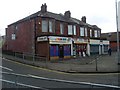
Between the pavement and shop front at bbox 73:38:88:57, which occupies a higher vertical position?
shop front at bbox 73:38:88:57

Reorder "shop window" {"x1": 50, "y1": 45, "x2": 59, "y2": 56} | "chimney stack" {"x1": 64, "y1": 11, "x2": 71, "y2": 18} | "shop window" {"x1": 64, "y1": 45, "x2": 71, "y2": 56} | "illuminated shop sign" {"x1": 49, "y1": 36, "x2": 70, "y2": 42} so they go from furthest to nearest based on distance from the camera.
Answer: "chimney stack" {"x1": 64, "y1": 11, "x2": 71, "y2": 18} → "shop window" {"x1": 64, "y1": 45, "x2": 71, "y2": 56} → "shop window" {"x1": 50, "y1": 45, "x2": 59, "y2": 56} → "illuminated shop sign" {"x1": 49, "y1": 36, "x2": 70, "y2": 42}

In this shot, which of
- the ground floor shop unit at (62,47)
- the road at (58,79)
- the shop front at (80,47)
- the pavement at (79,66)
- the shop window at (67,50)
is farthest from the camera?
the shop front at (80,47)

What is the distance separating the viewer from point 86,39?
40.5 metres

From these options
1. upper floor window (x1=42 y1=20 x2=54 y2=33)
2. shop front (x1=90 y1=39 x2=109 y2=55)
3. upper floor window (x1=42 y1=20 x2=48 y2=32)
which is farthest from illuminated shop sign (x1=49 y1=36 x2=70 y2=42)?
shop front (x1=90 y1=39 x2=109 y2=55)

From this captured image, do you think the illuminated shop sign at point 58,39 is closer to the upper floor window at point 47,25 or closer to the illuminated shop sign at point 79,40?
the upper floor window at point 47,25

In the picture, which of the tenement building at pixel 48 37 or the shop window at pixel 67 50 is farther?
the shop window at pixel 67 50

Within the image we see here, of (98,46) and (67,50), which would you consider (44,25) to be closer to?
(67,50)

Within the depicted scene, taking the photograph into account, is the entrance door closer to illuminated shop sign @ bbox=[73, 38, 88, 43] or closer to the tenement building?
the tenement building

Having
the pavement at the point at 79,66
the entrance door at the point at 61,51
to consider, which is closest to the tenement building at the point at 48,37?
the entrance door at the point at 61,51

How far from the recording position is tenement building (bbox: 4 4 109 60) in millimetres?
30109

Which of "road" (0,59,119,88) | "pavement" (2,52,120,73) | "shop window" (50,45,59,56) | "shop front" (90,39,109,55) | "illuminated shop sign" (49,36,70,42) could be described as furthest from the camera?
"shop front" (90,39,109,55)

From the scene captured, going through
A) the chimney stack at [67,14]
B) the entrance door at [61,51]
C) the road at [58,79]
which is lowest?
the road at [58,79]

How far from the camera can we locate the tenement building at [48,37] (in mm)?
30109

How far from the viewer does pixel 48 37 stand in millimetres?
28984
